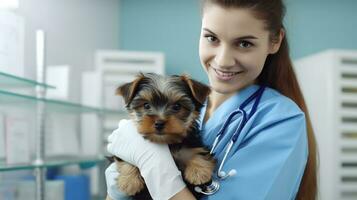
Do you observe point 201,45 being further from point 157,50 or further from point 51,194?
point 157,50

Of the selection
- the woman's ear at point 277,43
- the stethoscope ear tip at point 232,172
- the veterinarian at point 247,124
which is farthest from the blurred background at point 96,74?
the stethoscope ear tip at point 232,172

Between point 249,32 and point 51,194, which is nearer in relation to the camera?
point 249,32

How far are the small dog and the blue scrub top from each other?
9 cm

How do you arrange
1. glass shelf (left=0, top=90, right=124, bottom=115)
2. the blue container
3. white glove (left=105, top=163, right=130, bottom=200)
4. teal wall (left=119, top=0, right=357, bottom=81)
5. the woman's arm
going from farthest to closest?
teal wall (left=119, top=0, right=357, bottom=81) → the blue container → glass shelf (left=0, top=90, right=124, bottom=115) → white glove (left=105, top=163, right=130, bottom=200) → the woman's arm

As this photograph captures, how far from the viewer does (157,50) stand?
3232mm

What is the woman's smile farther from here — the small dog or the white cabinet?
the white cabinet

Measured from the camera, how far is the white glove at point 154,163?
1169 mm

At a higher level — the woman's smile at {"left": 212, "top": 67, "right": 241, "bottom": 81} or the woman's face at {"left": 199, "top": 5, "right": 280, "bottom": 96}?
the woman's face at {"left": 199, "top": 5, "right": 280, "bottom": 96}

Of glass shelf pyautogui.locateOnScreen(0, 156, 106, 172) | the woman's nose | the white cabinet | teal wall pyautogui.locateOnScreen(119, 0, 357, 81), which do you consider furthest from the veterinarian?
teal wall pyautogui.locateOnScreen(119, 0, 357, 81)

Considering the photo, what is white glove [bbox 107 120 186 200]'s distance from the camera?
117 cm

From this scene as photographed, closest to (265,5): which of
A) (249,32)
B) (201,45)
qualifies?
(249,32)

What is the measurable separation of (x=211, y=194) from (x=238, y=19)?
0.50m

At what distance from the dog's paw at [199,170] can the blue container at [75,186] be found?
108cm

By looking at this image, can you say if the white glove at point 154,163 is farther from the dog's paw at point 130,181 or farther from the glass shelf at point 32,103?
the glass shelf at point 32,103
